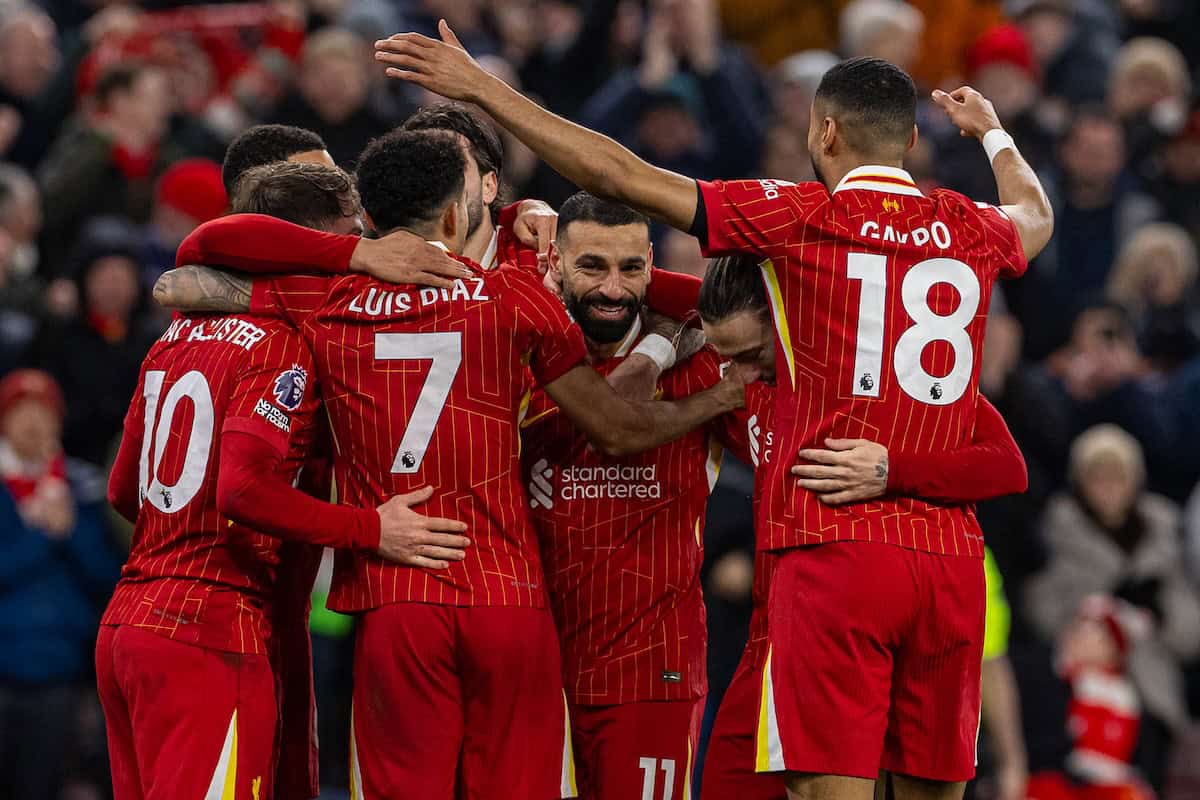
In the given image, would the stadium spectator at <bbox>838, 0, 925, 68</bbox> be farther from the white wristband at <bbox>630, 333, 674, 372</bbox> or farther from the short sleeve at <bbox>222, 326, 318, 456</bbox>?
the short sleeve at <bbox>222, 326, 318, 456</bbox>

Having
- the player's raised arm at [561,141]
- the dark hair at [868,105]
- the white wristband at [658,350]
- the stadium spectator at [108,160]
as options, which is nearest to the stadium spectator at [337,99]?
the stadium spectator at [108,160]

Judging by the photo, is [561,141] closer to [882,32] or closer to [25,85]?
[882,32]

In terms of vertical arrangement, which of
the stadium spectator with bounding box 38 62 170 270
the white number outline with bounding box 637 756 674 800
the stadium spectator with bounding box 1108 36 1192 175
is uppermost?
the stadium spectator with bounding box 1108 36 1192 175

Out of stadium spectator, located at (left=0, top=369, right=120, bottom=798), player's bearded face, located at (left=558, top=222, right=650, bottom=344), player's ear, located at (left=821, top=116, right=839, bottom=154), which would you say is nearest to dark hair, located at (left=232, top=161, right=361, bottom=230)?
player's bearded face, located at (left=558, top=222, right=650, bottom=344)

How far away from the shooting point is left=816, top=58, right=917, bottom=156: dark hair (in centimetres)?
546

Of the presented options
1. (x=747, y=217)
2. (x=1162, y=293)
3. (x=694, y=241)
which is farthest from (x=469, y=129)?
(x=1162, y=293)

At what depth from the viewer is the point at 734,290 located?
5.90m

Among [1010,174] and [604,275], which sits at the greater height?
[1010,174]

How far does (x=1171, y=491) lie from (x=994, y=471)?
633 cm

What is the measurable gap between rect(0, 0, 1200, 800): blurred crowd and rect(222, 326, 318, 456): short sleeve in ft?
13.4

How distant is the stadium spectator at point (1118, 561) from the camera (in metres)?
10.6

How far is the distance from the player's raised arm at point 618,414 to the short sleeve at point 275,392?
72cm

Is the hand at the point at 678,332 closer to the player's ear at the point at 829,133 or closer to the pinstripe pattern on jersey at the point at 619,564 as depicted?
the pinstripe pattern on jersey at the point at 619,564

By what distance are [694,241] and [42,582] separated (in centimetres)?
391
